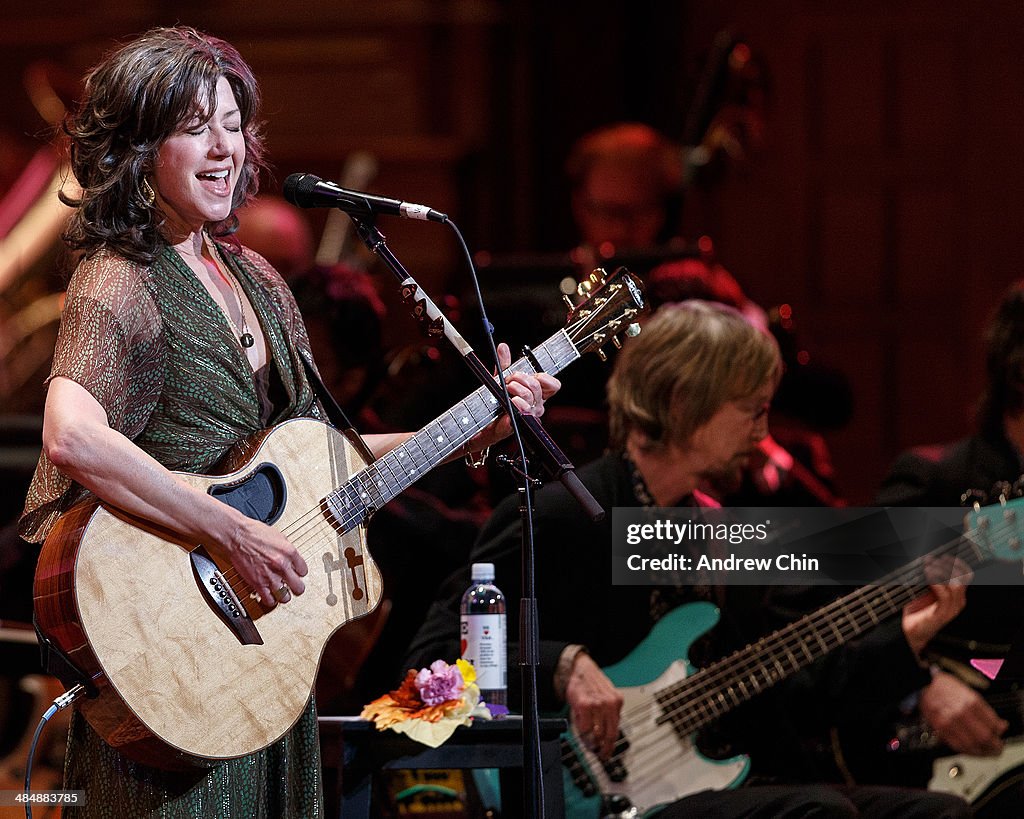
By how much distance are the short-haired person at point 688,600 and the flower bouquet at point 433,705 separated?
282 millimetres

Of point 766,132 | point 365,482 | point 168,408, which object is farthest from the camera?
point 766,132

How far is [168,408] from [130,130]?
46 centimetres

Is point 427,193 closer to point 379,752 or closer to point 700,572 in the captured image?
point 700,572

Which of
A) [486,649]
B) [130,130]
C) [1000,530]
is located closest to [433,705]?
[486,649]

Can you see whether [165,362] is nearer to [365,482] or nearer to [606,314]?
[365,482]

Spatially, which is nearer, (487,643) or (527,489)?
(527,489)

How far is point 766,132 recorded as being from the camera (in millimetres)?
6277

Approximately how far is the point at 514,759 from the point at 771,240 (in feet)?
13.5

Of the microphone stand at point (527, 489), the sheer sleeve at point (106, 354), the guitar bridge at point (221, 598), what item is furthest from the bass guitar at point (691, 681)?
the sheer sleeve at point (106, 354)

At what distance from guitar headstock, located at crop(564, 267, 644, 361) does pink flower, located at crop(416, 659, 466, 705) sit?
0.67 meters

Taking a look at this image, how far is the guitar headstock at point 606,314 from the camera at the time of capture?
9.11ft

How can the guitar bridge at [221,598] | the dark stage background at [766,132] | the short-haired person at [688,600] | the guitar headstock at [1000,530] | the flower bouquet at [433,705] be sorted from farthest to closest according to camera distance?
1. the dark stage background at [766,132]
2. the guitar headstock at [1000,530]
3. the short-haired person at [688,600]
4. the flower bouquet at [433,705]
5. the guitar bridge at [221,598]

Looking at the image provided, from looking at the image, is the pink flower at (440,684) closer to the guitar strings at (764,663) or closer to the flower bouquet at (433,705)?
the flower bouquet at (433,705)

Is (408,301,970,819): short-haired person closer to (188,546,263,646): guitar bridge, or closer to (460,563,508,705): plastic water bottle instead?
(460,563,508,705): plastic water bottle
